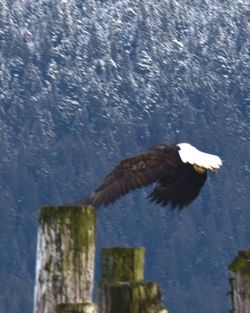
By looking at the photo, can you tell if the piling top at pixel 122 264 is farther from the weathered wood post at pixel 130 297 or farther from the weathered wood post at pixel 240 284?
the weathered wood post at pixel 240 284

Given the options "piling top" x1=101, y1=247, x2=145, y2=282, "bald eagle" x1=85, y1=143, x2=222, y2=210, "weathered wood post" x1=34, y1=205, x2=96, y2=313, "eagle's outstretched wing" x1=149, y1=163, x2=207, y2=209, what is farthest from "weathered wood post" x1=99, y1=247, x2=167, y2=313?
"eagle's outstretched wing" x1=149, y1=163, x2=207, y2=209

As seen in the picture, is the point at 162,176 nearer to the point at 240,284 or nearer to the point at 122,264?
the point at 122,264

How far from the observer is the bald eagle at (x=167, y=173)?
66.4 ft

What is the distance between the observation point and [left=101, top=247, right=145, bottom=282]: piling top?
13.3 m

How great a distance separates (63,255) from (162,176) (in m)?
8.56

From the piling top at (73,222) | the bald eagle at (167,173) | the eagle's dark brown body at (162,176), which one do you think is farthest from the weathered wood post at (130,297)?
the eagle's dark brown body at (162,176)

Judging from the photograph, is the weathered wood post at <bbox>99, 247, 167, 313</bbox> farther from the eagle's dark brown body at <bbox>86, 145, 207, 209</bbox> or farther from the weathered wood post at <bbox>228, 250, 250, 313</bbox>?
the eagle's dark brown body at <bbox>86, 145, 207, 209</bbox>

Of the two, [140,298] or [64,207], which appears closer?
[140,298]

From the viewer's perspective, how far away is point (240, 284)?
12500mm

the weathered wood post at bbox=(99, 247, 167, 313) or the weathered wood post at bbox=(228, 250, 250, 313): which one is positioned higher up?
the weathered wood post at bbox=(228, 250, 250, 313)

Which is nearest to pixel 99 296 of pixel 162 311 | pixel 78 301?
pixel 78 301

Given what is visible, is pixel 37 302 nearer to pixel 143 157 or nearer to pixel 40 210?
pixel 40 210

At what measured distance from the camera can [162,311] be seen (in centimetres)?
1135

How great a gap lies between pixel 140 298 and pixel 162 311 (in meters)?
0.26
